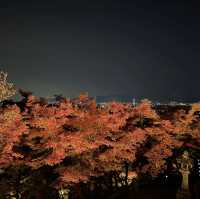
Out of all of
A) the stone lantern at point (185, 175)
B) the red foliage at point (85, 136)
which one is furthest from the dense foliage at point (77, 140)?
the stone lantern at point (185, 175)

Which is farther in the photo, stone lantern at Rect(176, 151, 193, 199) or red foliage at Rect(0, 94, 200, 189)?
stone lantern at Rect(176, 151, 193, 199)

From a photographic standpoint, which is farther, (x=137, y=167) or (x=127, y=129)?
(x=137, y=167)

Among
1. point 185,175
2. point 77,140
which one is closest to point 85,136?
point 77,140

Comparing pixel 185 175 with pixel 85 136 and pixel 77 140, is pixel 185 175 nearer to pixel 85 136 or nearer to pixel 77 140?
pixel 85 136

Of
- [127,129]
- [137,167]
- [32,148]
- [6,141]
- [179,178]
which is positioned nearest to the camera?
[6,141]

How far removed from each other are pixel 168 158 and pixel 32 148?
9088mm

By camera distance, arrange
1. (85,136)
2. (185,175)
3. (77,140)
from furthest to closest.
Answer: (185,175) < (85,136) < (77,140)

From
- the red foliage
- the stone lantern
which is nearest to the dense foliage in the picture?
the red foliage

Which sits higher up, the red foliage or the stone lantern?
the red foliage

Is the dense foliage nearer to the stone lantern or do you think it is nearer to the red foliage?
the red foliage

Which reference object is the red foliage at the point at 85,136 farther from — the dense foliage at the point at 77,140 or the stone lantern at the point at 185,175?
the stone lantern at the point at 185,175

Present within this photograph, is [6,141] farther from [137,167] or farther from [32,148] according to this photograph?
[137,167]

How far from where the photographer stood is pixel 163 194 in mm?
22188

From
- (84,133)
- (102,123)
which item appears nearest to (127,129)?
(102,123)
